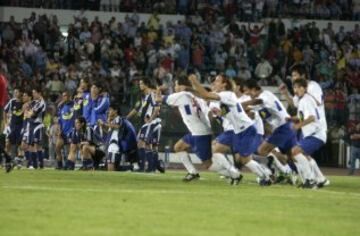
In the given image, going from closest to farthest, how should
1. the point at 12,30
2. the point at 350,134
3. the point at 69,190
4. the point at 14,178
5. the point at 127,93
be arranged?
the point at 69,190 → the point at 14,178 → the point at 350,134 → the point at 127,93 → the point at 12,30

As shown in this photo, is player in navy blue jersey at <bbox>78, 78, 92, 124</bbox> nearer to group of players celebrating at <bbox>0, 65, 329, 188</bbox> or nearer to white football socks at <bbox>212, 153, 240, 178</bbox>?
group of players celebrating at <bbox>0, 65, 329, 188</bbox>

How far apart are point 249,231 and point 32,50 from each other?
23881mm

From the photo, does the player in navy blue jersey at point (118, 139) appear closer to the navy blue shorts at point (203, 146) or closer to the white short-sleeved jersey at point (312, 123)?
the navy blue shorts at point (203, 146)

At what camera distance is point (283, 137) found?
68.6 feet

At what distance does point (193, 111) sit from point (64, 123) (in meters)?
7.05

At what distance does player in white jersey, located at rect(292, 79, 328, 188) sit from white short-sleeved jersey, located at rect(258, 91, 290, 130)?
0.52 meters

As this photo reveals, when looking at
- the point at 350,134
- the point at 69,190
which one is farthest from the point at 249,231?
the point at 350,134

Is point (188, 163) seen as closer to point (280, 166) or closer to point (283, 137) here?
point (280, 166)

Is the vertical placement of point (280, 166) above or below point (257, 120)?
below

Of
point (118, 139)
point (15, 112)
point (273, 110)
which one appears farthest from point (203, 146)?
point (15, 112)

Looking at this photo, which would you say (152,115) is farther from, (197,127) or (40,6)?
Answer: (40,6)

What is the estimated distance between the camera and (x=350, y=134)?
31.2 m

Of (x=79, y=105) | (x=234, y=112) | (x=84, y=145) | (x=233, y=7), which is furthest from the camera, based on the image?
(x=233, y=7)

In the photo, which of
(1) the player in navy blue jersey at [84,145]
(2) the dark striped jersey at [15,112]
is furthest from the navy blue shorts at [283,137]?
(2) the dark striped jersey at [15,112]
